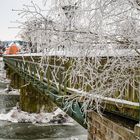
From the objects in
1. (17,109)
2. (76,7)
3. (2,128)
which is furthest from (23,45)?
(17,109)

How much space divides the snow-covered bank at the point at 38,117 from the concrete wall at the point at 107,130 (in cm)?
1320

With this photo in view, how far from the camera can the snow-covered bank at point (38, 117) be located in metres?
22.5

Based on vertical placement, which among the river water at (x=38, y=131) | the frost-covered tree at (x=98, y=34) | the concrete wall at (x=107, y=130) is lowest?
the river water at (x=38, y=131)

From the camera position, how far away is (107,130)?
732 cm

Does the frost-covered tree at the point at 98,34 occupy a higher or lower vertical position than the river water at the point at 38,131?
higher

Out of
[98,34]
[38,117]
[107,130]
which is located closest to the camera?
[98,34]

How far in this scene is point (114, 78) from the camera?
646cm

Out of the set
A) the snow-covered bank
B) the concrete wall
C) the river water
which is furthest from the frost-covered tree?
the snow-covered bank

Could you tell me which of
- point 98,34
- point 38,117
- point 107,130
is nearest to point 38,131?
point 38,117

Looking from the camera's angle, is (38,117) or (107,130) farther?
(38,117)

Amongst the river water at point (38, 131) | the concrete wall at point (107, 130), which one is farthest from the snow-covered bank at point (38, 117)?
the concrete wall at point (107, 130)

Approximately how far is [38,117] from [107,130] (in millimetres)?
16514

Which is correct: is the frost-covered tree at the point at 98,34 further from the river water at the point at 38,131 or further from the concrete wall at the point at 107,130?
the river water at the point at 38,131

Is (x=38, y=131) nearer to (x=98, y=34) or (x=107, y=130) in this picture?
(x=107, y=130)
